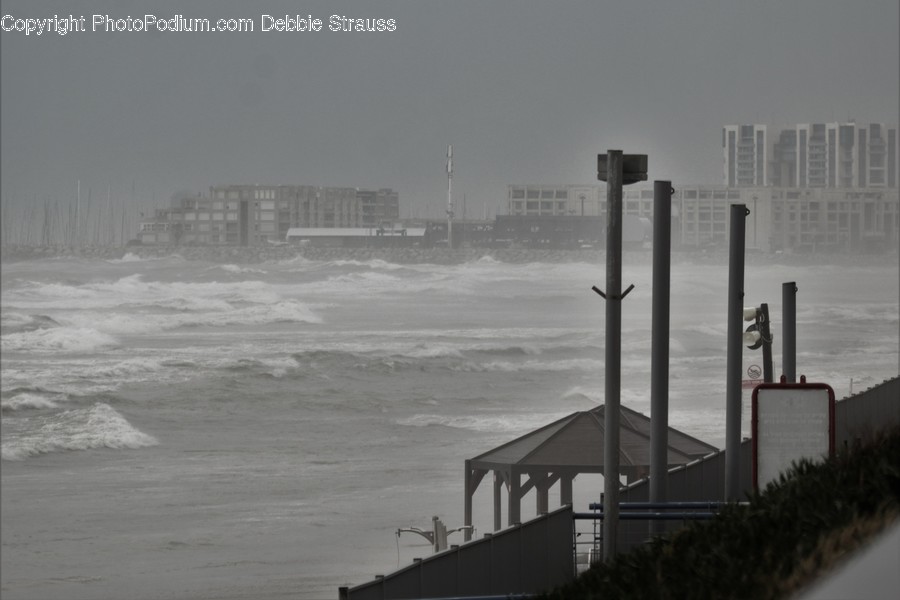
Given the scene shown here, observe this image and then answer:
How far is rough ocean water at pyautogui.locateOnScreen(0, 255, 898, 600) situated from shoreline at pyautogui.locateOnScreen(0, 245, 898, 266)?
38.7 inches

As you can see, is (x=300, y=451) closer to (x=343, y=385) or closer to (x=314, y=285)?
(x=343, y=385)

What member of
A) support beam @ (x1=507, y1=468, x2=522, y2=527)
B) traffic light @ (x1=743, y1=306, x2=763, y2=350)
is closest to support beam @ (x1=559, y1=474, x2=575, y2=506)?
support beam @ (x1=507, y1=468, x2=522, y2=527)

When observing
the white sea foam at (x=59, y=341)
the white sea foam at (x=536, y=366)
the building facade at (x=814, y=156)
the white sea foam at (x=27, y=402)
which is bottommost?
the white sea foam at (x=27, y=402)

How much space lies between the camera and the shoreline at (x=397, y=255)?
380ft

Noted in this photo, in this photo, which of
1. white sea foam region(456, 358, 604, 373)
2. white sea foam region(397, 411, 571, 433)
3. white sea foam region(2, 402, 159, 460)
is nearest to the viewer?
white sea foam region(2, 402, 159, 460)

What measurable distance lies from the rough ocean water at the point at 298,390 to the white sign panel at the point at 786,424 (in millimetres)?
22451

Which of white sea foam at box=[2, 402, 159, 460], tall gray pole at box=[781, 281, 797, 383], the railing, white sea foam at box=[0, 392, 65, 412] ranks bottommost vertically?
white sea foam at box=[2, 402, 159, 460]

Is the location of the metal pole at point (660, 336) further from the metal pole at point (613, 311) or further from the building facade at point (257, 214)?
the building facade at point (257, 214)

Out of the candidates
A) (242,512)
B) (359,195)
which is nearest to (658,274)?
(242,512)

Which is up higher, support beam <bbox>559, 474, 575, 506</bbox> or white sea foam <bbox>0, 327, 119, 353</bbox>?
support beam <bbox>559, 474, 575, 506</bbox>

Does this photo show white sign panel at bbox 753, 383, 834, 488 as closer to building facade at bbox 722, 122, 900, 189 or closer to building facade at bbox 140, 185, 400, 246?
building facade at bbox 722, 122, 900, 189

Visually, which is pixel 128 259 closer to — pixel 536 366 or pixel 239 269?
pixel 239 269

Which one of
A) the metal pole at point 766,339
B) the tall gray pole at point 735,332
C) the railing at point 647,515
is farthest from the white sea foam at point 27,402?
the railing at point 647,515

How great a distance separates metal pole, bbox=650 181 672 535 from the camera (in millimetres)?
13945
